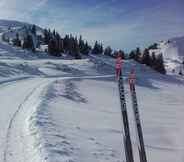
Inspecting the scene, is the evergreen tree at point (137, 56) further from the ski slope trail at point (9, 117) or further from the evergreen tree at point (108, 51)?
the ski slope trail at point (9, 117)

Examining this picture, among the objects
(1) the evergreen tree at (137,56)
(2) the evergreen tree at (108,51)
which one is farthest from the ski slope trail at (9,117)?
(2) the evergreen tree at (108,51)

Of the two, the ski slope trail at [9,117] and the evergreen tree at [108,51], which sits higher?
the evergreen tree at [108,51]

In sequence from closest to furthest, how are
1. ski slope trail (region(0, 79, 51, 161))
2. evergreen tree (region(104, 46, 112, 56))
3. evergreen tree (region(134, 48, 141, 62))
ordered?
ski slope trail (region(0, 79, 51, 161)) → evergreen tree (region(134, 48, 141, 62)) → evergreen tree (region(104, 46, 112, 56))

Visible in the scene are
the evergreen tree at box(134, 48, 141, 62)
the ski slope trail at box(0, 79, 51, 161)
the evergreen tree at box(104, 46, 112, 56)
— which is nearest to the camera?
the ski slope trail at box(0, 79, 51, 161)

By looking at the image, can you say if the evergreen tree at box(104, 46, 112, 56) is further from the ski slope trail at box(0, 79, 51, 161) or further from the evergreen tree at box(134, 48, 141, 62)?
the ski slope trail at box(0, 79, 51, 161)

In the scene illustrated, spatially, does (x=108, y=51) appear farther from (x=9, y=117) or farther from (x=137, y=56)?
(x=9, y=117)

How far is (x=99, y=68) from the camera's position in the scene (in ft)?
247

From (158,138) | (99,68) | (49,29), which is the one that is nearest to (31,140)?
(158,138)

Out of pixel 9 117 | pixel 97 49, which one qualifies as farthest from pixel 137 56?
pixel 9 117

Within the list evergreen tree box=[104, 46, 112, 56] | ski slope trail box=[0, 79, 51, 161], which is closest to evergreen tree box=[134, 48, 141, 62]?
evergreen tree box=[104, 46, 112, 56]

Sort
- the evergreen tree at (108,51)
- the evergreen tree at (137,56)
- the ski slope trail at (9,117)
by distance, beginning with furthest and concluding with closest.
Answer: the evergreen tree at (108,51) → the evergreen tree at (137,56) → the ski slope trail at (9,117)

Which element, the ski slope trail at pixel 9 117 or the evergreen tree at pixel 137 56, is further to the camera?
the evergreen tree at pixel 137 56

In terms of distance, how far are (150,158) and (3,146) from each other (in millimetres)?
6311

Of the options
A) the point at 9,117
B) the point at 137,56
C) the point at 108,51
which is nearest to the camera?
the point at 9,117
